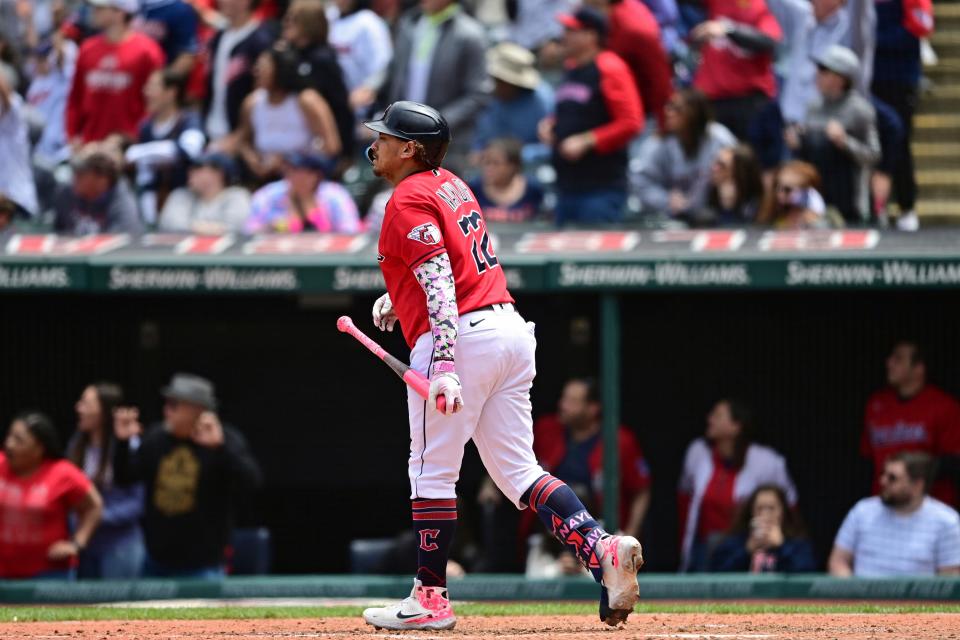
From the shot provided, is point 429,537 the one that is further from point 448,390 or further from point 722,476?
point 722,476

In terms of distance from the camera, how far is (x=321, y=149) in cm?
1042

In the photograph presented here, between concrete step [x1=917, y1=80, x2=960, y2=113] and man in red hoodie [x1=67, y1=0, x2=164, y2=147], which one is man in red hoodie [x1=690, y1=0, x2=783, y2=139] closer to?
concrete step [x1=917, y1=80, x2=960, y2=113]

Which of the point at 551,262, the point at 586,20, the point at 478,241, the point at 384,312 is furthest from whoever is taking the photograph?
the point at 586,20

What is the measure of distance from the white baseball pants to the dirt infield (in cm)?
49

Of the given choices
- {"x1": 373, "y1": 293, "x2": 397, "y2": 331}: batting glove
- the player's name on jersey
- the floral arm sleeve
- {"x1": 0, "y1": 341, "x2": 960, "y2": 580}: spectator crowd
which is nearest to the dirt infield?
the floral arm sleeve

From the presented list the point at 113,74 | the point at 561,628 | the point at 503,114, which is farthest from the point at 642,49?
the point at 561,628

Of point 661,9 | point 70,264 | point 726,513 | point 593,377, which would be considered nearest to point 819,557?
point 726,513

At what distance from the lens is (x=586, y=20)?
9.79 meters

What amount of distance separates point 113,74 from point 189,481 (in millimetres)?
3137

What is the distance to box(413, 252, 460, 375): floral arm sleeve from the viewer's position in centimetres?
530

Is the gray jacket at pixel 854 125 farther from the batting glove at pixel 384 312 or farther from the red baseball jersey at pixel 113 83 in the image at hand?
the batting glove at pixel 384 312

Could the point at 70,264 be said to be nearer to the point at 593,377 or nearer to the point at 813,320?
the point at 593,377

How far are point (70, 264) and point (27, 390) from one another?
130 centimetres

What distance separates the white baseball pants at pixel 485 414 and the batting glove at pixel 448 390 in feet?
0.65
